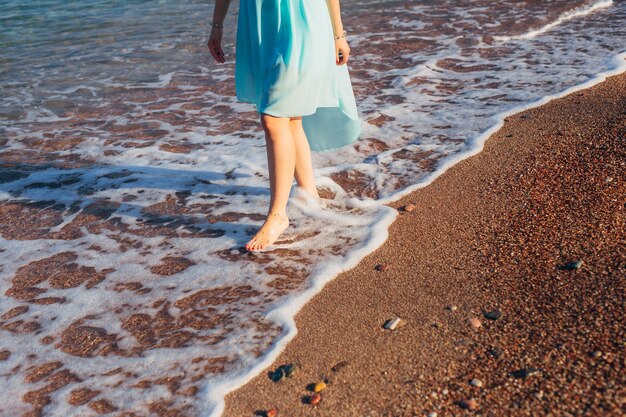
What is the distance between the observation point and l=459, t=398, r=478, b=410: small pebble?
230 centimetres

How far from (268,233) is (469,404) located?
1.61 metres

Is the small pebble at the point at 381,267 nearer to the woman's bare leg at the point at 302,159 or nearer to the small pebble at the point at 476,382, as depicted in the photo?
the woman's bare leg at the point at 302,159

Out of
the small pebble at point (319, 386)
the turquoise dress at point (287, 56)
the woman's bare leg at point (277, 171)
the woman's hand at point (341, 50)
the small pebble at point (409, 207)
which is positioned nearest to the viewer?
the small pebble at point (319, 386)

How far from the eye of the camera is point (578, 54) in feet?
22.8

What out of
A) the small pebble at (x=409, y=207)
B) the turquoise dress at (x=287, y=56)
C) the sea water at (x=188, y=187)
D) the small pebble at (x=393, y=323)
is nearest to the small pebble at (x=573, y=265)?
the small pebble at (x=393, y=323)

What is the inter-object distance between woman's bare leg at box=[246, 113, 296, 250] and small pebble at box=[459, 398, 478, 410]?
158cm

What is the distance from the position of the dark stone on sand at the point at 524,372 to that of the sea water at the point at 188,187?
907 mm

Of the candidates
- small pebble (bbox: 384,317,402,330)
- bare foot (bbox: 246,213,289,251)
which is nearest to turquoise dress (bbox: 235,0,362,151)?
bare foot (bbox: 246,213,289,251)

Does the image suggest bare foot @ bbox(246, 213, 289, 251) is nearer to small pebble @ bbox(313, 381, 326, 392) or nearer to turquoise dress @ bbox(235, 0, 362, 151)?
turquoise dress @ bbox(235, 0, 362, 151)

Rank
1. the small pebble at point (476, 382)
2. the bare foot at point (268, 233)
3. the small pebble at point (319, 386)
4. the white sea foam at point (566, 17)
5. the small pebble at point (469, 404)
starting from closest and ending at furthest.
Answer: the small pebble at point (469, 404), the small pebble at point (476, 382), the small pebble at point (319, 386), the bare foot at point (268, 233), the white sea foam at point (566, 17)

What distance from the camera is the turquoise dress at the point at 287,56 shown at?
10.7 feet

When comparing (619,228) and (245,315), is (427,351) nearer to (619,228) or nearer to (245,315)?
(245,315)

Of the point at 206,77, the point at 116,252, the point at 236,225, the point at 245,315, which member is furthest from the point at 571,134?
the point at 206,77

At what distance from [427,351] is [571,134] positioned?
249 centimetres
